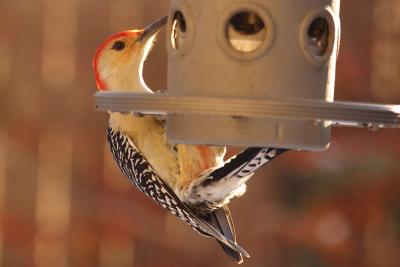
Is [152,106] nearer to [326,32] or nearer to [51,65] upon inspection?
[326,32]

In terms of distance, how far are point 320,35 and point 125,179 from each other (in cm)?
314

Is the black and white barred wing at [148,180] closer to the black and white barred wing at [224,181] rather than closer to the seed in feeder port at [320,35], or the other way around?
the black and white barred wing at [224,181]

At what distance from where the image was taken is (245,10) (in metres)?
3.60

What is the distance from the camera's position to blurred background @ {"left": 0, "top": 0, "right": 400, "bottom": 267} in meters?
6.62

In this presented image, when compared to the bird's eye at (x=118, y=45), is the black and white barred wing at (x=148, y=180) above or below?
below

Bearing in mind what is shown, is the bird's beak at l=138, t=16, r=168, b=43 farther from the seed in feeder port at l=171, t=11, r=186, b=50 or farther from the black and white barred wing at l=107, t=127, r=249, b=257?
the seed in feeder port at l=171, t=11, r=186, b=50

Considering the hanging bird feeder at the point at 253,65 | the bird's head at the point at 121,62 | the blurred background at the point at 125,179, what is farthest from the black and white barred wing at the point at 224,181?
the blurred background at the point at 125,179

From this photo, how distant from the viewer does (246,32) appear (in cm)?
365

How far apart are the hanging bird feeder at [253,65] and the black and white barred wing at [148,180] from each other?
2.13 ft

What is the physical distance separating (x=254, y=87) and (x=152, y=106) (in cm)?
36

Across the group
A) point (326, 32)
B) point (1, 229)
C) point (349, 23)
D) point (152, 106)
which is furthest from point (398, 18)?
point (152, 106)

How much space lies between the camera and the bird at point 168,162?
418cm

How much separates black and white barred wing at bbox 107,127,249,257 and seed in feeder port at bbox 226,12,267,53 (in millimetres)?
750

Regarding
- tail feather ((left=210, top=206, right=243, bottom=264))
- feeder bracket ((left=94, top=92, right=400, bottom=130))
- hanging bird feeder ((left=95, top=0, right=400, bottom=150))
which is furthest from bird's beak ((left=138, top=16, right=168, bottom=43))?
feeder bracket ((left=94, top=92, right=400, bottom=130))
